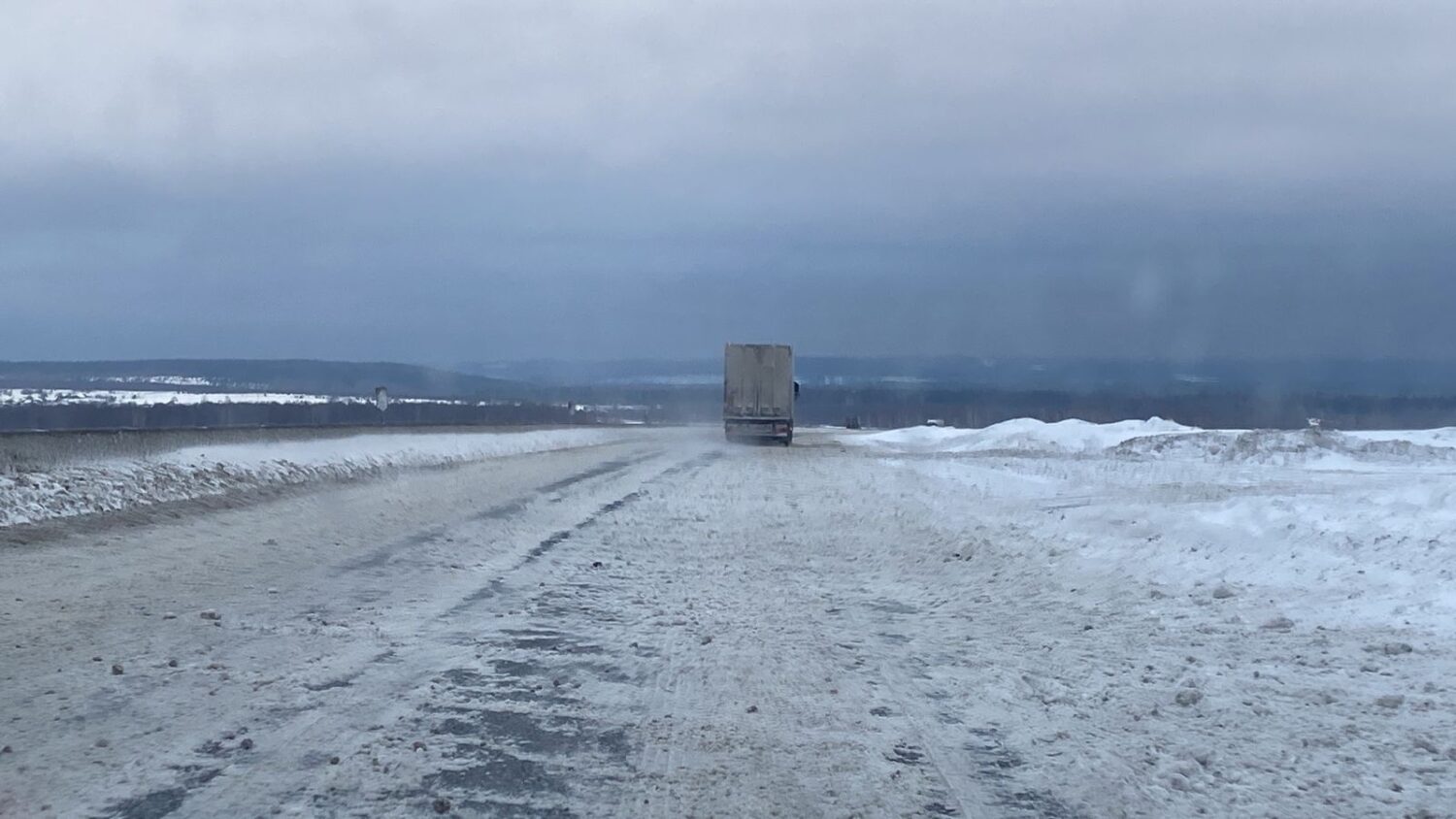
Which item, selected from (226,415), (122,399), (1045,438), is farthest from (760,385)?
(122,399)

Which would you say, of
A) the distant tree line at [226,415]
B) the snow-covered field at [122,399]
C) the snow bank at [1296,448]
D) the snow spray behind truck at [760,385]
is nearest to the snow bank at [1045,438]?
the snow bank at [1296,448]

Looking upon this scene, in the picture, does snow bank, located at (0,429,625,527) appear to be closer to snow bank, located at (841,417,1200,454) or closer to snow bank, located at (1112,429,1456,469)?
snow bank, located at (841,417,1200,454)

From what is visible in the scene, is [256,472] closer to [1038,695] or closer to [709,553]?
[709,553]

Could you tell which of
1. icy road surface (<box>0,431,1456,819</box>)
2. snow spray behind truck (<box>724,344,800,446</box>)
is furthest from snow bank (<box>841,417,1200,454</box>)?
icy road surface (<box>0,431,1456,819</box>)

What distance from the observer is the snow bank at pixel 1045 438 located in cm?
5341

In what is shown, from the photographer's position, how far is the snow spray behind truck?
54.2 m

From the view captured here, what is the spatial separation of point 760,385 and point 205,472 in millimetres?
31492

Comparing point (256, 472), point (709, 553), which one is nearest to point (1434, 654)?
point (709, 553)

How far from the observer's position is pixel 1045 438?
2292 inches

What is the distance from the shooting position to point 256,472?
2695 centimetres

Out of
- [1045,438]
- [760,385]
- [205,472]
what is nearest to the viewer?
[205,472]

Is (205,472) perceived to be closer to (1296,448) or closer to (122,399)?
(1296,448)

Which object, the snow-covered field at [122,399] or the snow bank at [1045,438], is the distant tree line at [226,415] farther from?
the snow bank at [1045,438]

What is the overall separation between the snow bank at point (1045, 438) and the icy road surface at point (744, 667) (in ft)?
117
